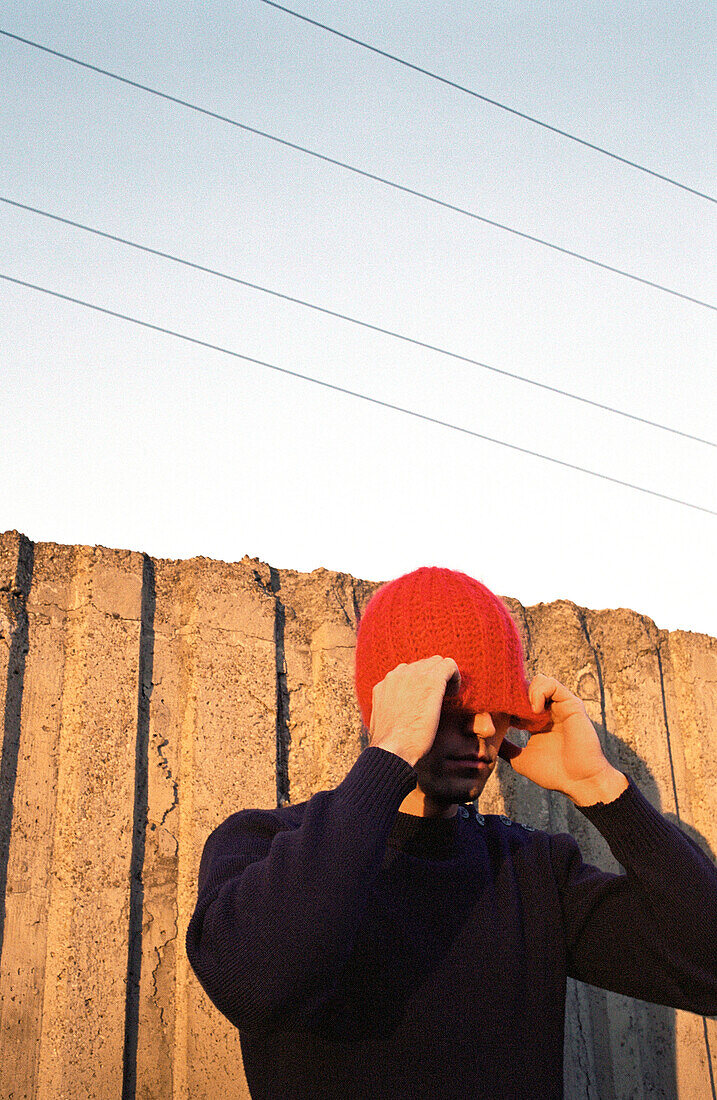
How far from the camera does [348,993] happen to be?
140 centimetres

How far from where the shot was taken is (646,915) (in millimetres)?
1538

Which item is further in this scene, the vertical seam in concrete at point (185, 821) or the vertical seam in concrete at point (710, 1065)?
the vertical seam in concrete at point (710, 1065)

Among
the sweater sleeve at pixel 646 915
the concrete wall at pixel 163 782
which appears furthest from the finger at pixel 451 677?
the concrete wall at pixel 163 782

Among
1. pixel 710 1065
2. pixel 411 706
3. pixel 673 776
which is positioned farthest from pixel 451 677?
pixel 710 1065

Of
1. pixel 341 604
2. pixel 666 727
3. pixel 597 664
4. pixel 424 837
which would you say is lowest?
pixel 424 837

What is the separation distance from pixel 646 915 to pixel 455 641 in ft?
1.91

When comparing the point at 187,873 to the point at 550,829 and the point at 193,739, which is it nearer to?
the point at 193,739

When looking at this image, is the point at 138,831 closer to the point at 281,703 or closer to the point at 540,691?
the point at 281,703

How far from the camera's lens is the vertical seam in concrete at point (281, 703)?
8.62ft

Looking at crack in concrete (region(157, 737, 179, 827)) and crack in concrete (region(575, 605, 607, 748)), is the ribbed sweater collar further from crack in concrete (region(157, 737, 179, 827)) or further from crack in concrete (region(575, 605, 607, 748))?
crack in concrete (region(575, 605, 607, 748))

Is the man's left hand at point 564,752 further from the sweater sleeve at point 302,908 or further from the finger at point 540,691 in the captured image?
the sweater sleeve at point 302,908

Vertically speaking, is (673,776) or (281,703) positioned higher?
(281,703)

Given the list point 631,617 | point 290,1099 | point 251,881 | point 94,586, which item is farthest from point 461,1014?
point 631,617

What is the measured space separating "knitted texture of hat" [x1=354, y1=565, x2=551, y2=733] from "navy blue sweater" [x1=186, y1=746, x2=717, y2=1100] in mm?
249
